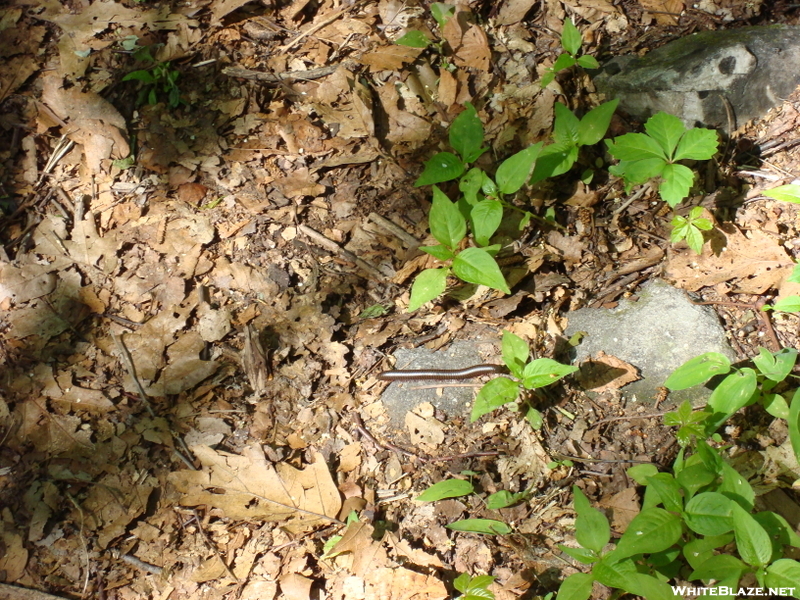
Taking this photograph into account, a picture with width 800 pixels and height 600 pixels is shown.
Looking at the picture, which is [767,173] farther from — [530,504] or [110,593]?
[110,593]

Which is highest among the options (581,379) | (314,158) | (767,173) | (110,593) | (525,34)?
(525,34)

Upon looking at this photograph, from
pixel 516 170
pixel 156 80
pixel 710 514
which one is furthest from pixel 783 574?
pixel 156 80

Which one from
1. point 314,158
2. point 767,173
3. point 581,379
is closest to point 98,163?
point 314,158

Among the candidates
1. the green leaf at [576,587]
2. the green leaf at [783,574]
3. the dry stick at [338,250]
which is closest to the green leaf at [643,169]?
the dry stick at [338,250]

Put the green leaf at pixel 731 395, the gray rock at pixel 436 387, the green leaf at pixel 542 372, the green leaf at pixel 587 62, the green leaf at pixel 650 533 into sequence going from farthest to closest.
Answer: the green leaf at pixel 587 62
the gray rock at pixel 436 387
the green leaf at pixel 542 372
the green leaf at pixel 731 395
the green leaf at pixel 650 533

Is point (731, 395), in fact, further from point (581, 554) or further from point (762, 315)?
point (581, 554)

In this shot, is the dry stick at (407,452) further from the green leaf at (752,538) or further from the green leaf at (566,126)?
the green leaf at (566,126)
